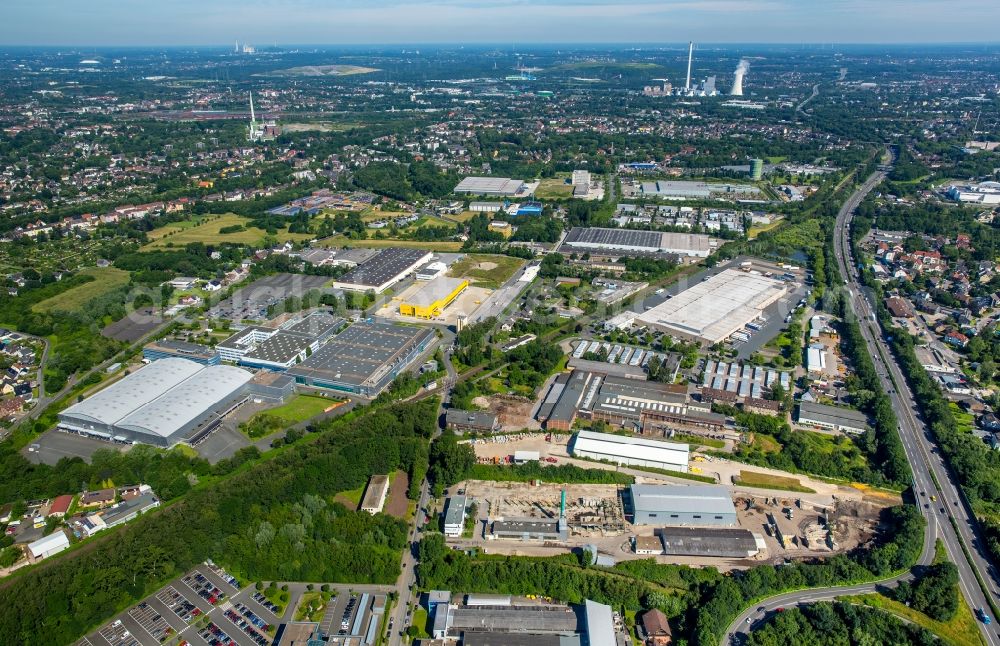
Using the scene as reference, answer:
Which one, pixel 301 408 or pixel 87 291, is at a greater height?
pixel 87 291

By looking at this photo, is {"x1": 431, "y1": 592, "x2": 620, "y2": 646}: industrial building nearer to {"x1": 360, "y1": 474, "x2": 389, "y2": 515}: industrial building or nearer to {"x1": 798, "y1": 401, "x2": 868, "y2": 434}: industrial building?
{"x1": 360, "y1": 474, "x2": 389, "y2": 515}: industrial building

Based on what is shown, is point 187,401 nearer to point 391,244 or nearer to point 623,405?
point 623,405

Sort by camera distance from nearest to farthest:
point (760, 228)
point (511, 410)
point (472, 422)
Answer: point (472, 422) < point (511, 410) < point (760, 228)

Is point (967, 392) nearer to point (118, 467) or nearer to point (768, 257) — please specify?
point (768, 257)

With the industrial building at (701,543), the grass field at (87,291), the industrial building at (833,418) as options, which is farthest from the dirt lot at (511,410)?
the grass field at (87,291)

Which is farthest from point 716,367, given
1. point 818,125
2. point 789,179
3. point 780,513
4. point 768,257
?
point 818,125

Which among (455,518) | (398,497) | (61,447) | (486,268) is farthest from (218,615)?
(486,268)
